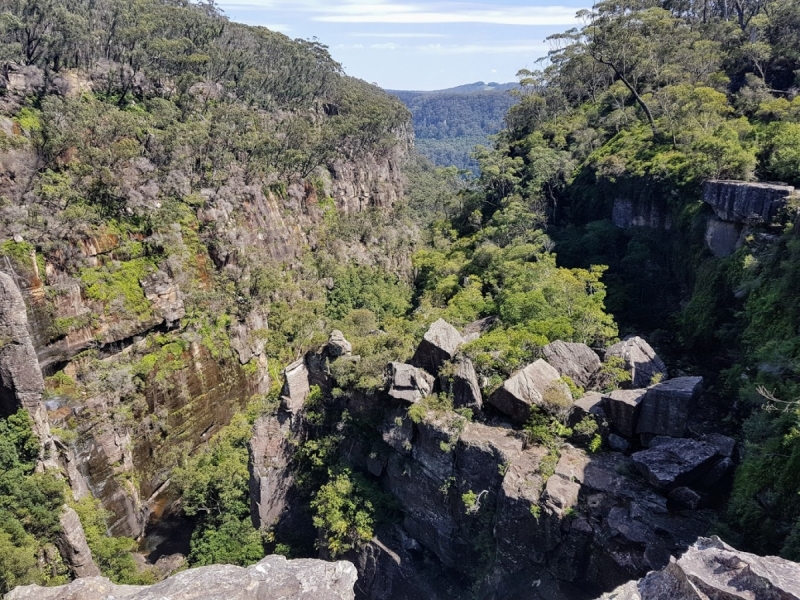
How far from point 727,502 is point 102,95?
189ft

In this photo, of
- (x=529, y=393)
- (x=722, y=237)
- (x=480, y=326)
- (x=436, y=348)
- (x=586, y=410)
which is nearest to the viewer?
(x=586, y=410)

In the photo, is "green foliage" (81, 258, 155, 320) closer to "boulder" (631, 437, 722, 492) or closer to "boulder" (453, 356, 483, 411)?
"boulder" (453, 356, 483, 411)

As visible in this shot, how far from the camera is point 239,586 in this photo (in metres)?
10.6

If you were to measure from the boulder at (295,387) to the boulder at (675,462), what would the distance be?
14254 mm

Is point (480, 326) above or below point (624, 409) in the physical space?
below

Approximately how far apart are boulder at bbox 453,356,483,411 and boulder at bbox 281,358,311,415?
8.03 metres

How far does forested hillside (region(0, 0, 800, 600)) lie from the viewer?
15578 millimetres

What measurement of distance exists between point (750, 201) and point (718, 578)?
19.9 metres

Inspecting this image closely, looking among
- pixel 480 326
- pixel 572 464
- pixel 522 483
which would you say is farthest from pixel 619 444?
pixel 480 326

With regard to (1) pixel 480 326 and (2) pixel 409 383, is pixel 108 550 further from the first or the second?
(1) pixel 480 326

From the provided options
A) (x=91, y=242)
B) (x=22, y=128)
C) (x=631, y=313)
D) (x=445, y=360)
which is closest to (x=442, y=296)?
(x=631, y=313)

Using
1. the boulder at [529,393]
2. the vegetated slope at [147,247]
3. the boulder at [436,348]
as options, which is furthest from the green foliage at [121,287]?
the boulder at [529,393]

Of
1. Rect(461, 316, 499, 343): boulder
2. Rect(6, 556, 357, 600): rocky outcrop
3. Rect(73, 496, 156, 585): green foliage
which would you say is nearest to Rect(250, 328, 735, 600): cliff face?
Rect(6, 556, 357, 600): rocky outcrop

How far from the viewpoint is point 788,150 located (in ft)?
79.5
